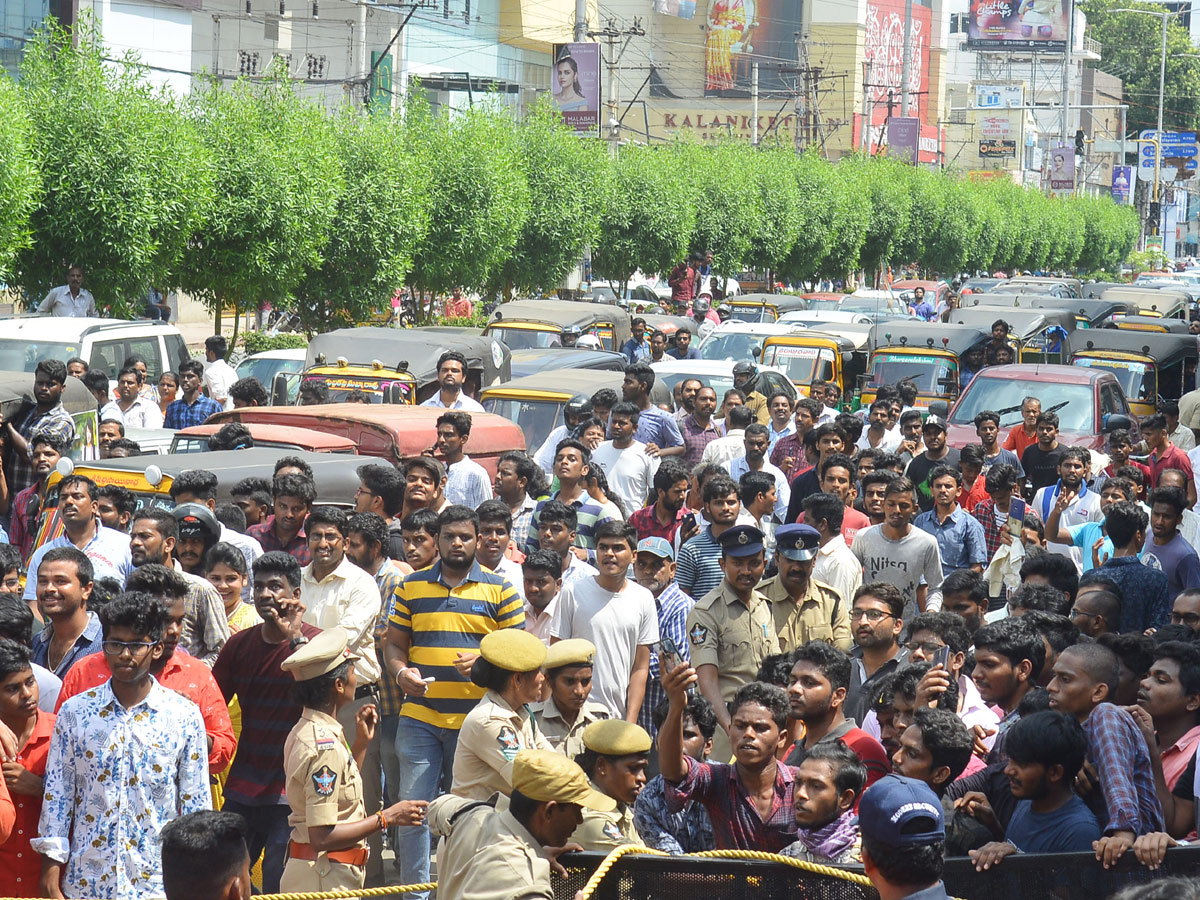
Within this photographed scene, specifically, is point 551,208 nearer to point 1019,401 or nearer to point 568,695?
point 1019,401

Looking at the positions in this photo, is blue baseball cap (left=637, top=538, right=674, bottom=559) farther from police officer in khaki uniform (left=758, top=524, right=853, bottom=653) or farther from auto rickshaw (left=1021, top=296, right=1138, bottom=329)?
auto rickshaw (left=1021, top=296, right=1138, bottom=329)

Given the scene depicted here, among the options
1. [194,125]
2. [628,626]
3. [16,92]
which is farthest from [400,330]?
[628,626]

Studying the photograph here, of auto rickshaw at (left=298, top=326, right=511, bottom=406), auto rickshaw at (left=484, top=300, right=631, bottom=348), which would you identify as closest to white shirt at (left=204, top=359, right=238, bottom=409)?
auto rickshaw at (left=298, top=326, right=511, bottom=406)

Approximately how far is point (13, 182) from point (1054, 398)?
11741 millimetres

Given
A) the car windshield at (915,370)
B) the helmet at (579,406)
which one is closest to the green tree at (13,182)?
the helmet at (579,406)

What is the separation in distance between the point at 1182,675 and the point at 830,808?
1529 mm

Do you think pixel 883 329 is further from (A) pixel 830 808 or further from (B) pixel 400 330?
(A) pixel 830 808

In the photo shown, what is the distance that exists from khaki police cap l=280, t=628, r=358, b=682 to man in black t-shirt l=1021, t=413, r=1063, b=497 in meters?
8.65

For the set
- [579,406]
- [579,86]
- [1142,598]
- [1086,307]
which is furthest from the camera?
[579,86]

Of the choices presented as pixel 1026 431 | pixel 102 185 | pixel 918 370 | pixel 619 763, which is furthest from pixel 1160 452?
pixel 102 185

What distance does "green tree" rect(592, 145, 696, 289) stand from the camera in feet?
120

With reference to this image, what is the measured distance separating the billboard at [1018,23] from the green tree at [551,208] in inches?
3261

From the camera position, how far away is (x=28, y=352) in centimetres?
1423

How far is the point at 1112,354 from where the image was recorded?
785 inches
